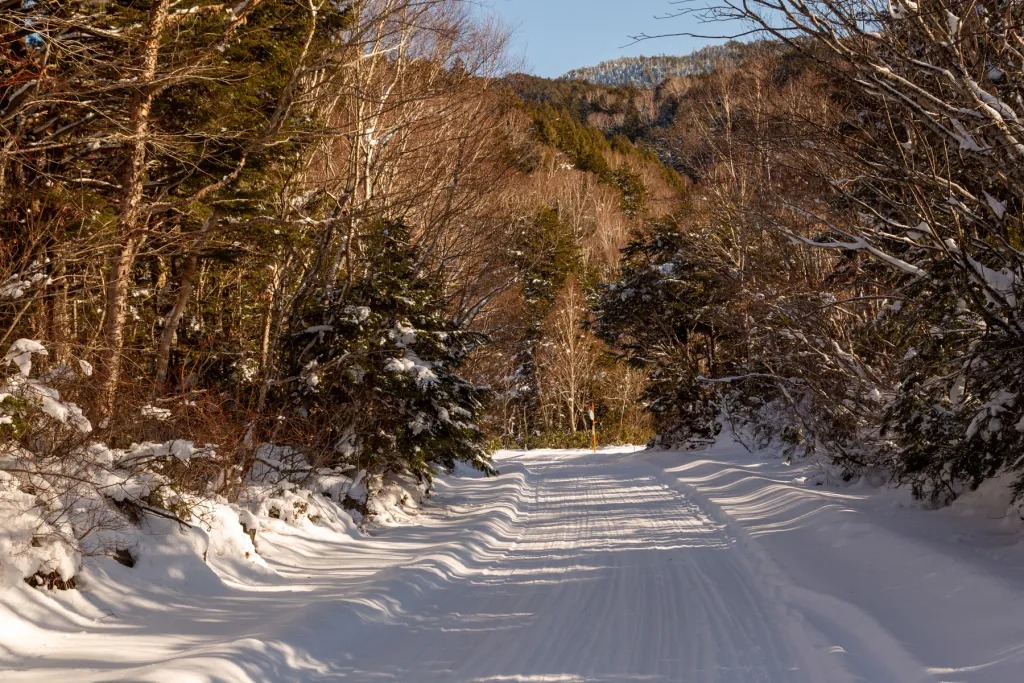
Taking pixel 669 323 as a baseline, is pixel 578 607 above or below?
below

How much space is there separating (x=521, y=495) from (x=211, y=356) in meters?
6.86

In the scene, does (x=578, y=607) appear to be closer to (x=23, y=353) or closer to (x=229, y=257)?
(x=23, y=353)

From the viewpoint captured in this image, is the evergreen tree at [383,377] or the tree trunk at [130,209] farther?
the evergreen tree at [383,377]

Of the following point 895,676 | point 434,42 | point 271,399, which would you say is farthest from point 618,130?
point 895,676

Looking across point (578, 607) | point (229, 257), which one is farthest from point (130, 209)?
point (578, 607)

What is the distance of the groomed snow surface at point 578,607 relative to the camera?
5137 mm

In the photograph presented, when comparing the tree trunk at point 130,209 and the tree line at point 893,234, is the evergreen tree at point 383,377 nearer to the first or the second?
the tree trunk at point 130,209

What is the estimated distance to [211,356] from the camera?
479 inches

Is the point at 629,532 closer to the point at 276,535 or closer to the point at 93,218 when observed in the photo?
the point at 276,535

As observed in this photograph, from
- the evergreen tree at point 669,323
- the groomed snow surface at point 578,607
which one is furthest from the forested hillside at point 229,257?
the evergreen tree at point 669,323

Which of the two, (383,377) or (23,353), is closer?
(23,353)

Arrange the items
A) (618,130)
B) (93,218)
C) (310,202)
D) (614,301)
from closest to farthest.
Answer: (93,218), (310,202), (614,301), (618,130)

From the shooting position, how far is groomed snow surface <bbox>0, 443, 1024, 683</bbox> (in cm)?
514

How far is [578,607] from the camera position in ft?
22.4
